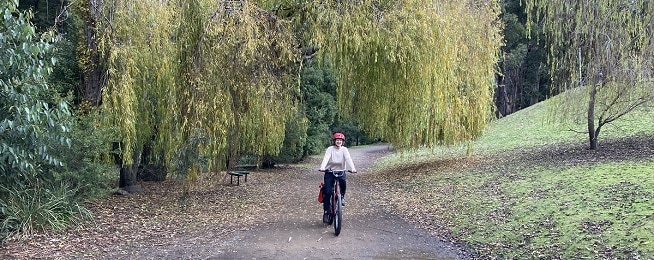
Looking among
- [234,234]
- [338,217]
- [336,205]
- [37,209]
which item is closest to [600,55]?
[336,205]

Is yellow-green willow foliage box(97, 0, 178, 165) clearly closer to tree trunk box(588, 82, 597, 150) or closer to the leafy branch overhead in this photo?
the leafy branch overhead

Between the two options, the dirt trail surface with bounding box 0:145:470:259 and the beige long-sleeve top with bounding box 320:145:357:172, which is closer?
the dirt trail surface with bounding box 0:145:470:259

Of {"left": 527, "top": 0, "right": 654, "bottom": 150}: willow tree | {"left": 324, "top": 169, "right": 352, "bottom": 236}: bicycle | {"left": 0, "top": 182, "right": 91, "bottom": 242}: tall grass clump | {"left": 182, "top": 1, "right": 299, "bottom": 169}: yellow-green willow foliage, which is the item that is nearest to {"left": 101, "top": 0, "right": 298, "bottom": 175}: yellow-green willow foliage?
{"left": 182, "top": 1, "right": 299, "bottom": 169}: yellow-green willow foliage

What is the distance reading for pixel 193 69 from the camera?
839 centimetres

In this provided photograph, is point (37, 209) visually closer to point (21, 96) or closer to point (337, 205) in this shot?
point (21, 96)

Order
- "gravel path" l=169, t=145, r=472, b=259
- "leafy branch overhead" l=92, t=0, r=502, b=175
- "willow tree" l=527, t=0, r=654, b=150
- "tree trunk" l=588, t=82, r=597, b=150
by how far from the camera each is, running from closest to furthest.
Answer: "gravel path" l=169, t=145, r=472, b=259 < "leafy branch overhead" l=92, t=0, r=502, b=175 < "willow tree" l=527, t=0, r=654, b=150 < "tree trunk" l=588, t=82, r=597, b=150

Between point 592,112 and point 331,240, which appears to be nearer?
point 331,240

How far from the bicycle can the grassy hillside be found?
1565 mm

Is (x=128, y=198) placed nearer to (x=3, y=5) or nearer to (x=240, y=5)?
(x=240, y=5)

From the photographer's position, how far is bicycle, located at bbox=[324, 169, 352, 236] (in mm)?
6984

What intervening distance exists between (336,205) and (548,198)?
342 centimetres

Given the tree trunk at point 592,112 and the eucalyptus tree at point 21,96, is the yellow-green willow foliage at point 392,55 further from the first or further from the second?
the eucalyptus tree at point 21,96

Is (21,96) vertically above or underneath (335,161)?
above

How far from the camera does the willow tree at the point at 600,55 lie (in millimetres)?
10633
